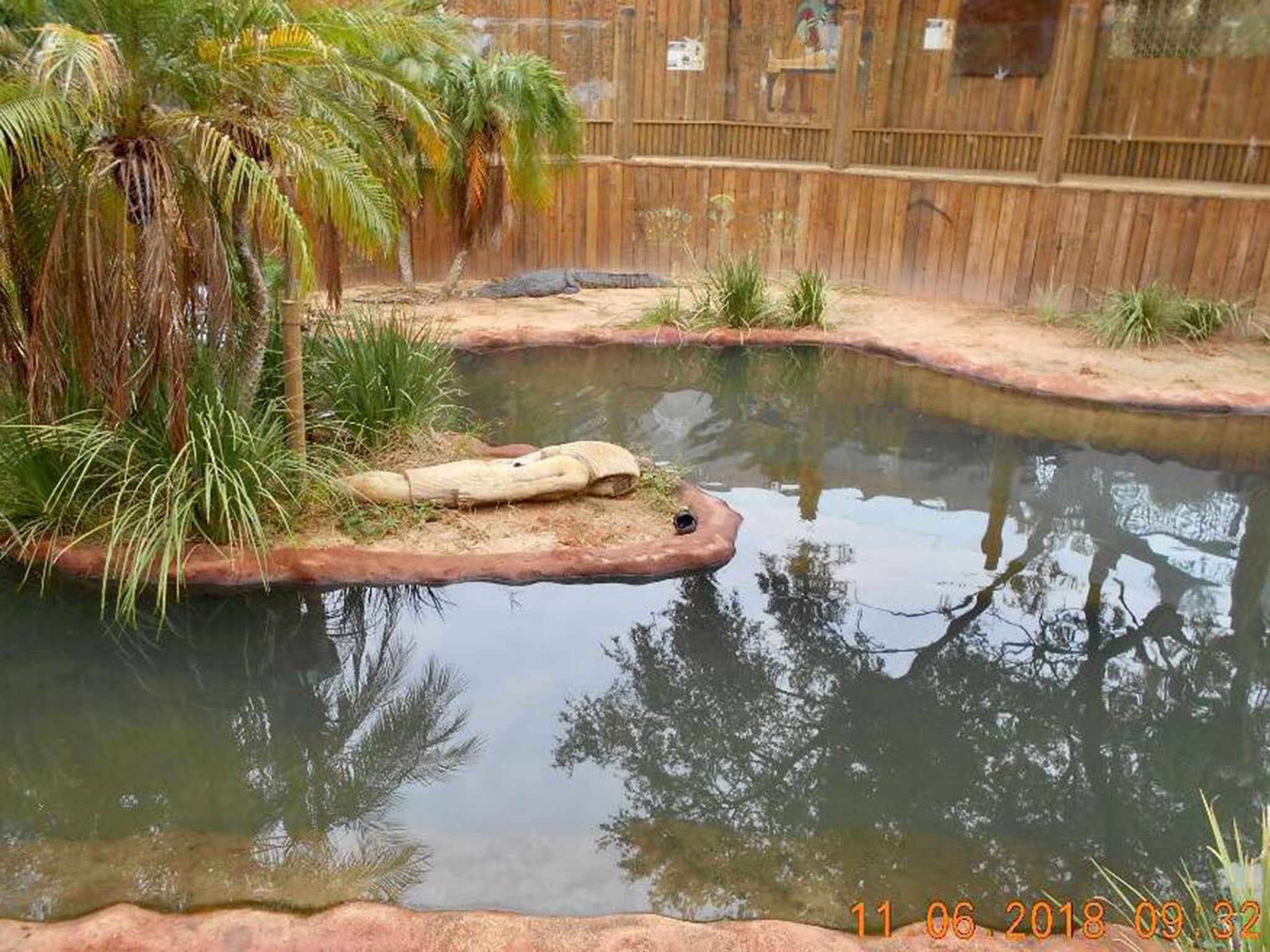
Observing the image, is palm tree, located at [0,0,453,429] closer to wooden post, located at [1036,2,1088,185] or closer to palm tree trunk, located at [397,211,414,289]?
palm tree trunk, located at [397,211,414,289]

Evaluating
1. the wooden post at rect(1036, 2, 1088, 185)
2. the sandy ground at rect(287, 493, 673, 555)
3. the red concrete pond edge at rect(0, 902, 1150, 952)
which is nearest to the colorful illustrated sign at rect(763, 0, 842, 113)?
the wooden post at rect(1036, 2, 1088, 185)

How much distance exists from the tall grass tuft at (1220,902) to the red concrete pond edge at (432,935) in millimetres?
166

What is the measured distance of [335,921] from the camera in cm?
234

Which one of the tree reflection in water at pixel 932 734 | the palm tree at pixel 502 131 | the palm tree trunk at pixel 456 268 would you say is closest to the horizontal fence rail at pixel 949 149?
the palm tree at pixel 502 131

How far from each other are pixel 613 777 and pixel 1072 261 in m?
6.80

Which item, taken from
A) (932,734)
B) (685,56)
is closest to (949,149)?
(685,56)

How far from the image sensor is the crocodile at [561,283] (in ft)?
29.6

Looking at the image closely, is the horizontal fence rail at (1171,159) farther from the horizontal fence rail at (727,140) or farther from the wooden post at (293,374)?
the wooden post at (293,374)

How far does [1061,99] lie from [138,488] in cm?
741

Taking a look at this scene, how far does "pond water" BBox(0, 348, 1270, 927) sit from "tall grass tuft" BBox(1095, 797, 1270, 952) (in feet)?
0.28

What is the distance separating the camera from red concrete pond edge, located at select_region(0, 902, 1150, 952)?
7.37 ft

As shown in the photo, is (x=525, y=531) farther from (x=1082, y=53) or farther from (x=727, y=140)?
(x=727, y=140)

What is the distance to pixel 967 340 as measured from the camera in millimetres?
7594

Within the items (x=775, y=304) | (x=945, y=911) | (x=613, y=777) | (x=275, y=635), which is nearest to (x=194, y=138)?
(x=275, y=635)
